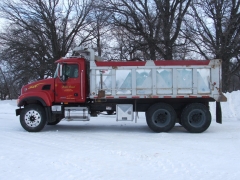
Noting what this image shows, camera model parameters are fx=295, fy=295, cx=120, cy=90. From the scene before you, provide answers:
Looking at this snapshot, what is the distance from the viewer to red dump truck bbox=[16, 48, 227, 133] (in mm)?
10711

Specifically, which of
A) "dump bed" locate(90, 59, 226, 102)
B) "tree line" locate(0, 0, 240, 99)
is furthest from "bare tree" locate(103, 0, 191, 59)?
"dump bed" locate(90, 59, 226, 102)

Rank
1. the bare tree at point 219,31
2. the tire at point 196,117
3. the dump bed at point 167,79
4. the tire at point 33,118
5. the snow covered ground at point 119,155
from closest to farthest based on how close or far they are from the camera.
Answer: the snow covered ground at point 119,155 < the dump bed at point 167,79 < the tire at point 196,117 < the tire at point 33,118 < the bare tree at point 219,31

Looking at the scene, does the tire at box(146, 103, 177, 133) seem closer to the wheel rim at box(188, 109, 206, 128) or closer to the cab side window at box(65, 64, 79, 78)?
the wheel rim at box(188, 109, 206, 128)

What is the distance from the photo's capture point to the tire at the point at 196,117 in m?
10.8

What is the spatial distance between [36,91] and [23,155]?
14.4 feet

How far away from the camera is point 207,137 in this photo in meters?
9.82

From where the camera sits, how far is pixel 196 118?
35.8ft

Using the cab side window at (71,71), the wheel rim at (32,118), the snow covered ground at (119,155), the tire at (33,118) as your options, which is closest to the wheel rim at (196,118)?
the snow covered ground at (119,155)

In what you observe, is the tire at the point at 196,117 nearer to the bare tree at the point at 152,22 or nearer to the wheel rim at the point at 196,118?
the wheel rim at the point at 196,118

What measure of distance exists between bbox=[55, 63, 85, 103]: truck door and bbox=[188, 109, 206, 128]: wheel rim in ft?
13.5

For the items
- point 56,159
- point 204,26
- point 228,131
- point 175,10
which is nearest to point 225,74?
point 204,26

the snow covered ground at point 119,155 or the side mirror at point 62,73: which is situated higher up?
the side mirror at point 62,73

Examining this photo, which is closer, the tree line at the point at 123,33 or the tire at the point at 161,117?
the tire at the point at 161,117

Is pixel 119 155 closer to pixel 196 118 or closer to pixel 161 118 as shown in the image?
pixel 161 118
